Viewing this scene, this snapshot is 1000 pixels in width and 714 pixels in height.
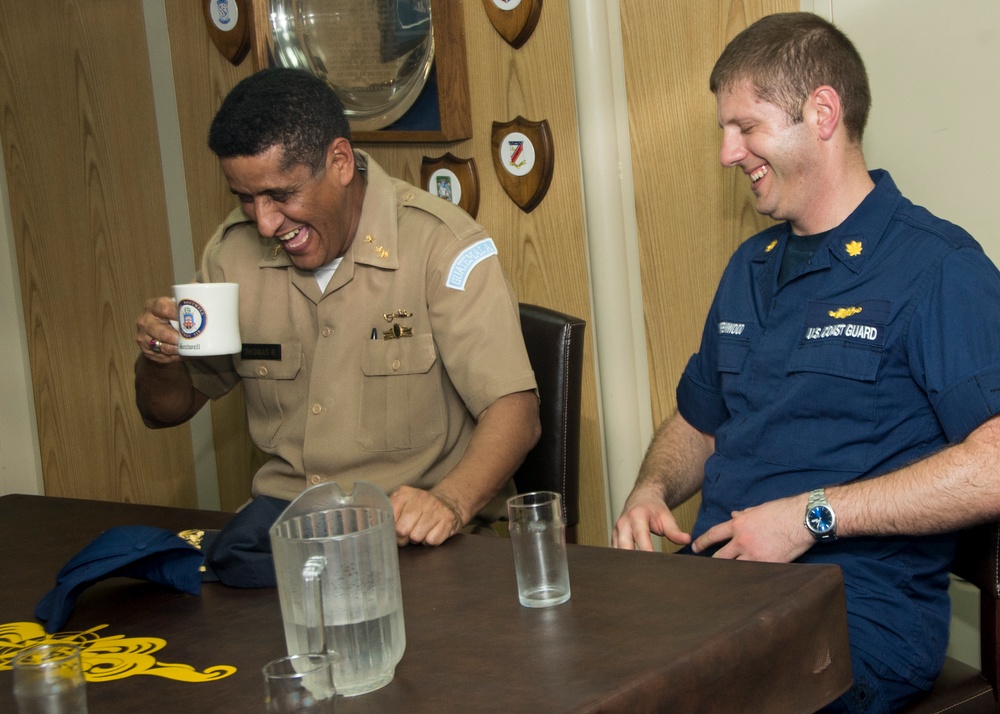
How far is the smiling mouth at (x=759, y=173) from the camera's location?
1768 mm

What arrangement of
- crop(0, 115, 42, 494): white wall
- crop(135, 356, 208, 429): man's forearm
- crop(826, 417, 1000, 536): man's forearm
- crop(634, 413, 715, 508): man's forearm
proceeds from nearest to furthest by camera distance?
crop(826, 417, 1000, 536): man's forearm < crop(634, 413, 715, 508): man's forearm < crop(135, 356, 208, 429): man's forearm < crop(0, 115, 42, 494): white wall

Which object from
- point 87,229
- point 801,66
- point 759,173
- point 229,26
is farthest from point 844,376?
point 87,229

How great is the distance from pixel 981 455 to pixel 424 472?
100cm

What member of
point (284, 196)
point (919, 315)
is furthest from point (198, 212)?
point (919, 315)

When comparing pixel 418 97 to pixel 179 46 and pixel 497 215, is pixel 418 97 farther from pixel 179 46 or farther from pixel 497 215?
pixel 179 46

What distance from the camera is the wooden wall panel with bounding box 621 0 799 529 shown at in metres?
2.29

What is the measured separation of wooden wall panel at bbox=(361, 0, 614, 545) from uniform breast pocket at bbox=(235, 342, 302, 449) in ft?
2.54

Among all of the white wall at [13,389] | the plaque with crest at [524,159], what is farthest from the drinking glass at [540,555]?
the white wall at [13,389]

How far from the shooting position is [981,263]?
1555 mm

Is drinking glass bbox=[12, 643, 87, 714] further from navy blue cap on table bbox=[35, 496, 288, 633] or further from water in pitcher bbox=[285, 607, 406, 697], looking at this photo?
navy blue cap on table bbox=[35, 496, 288, 633]

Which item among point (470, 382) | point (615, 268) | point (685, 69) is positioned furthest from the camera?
point (615, 268)

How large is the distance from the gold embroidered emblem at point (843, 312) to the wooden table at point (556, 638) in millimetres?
568

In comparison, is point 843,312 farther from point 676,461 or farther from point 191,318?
point 191,318

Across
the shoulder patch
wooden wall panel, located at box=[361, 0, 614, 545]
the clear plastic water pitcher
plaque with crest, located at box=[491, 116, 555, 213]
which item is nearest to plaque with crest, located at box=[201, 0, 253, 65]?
wooden wall panel, located at box=[361, 0, 614, 545]
